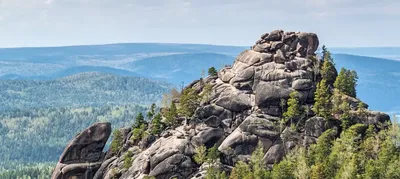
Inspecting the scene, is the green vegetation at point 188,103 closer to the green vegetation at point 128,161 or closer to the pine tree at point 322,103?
the green vegetation at point 128,161

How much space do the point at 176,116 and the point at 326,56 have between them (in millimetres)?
34556

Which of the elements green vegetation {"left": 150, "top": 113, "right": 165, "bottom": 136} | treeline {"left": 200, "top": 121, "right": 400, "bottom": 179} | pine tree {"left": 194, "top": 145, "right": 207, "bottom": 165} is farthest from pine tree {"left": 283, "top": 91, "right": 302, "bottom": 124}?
green vegetation {"left": 150, "top": 113, "right": 165, "bottom": 136}

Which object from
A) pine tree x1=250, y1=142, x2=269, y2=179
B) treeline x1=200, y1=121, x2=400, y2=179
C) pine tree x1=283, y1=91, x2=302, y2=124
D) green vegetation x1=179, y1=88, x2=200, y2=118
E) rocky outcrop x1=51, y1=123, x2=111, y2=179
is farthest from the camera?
rocky outcrop x1=51, y1=123, x2=111, y2=179

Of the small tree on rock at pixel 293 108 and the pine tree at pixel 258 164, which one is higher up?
the small tree on rock at pixel 293 108

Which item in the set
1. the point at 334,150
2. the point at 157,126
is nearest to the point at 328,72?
the point at 334,150

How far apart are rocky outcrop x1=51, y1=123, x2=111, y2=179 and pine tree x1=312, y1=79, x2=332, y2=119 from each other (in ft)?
165

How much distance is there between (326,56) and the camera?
122 meters

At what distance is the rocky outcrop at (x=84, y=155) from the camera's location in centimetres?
12888

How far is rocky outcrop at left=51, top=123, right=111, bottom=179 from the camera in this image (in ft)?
423

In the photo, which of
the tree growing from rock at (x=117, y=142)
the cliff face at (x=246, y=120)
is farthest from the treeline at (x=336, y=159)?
the tree growing from rock at (x=117, y=142)

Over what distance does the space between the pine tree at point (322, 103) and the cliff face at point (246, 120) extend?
4.03 feet

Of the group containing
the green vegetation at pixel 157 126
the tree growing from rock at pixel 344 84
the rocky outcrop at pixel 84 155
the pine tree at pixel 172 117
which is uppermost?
the tree growing from rock at pixel 344 84

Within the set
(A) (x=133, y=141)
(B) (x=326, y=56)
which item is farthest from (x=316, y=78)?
(A) (x=133, y=141)

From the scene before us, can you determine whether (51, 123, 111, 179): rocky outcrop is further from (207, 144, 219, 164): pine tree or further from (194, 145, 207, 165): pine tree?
(207, 144, 219, 164): pine tree
